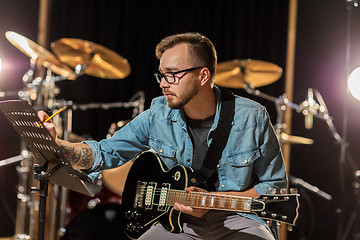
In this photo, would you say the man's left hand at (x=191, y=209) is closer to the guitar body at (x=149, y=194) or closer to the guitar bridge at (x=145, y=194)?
the guitar body at (x=149, y=194)

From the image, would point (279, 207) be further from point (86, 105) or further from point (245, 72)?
point (245, 72)

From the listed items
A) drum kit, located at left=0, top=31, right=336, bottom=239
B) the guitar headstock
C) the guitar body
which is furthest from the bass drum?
the guitar headstock

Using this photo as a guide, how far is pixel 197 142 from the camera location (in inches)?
104

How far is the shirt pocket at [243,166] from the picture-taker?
248cm

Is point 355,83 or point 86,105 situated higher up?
point 355,83

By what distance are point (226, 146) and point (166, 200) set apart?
456 millimetres

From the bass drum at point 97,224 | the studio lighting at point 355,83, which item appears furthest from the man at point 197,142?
the bass drum at point 97,224

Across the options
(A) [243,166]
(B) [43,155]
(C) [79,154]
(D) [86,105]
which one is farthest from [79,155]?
(D) [86,105]

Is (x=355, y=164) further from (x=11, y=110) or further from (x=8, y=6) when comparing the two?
(x=8, y=6)

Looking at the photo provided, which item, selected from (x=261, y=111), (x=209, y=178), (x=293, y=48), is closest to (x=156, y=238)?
(x=209, y=178)

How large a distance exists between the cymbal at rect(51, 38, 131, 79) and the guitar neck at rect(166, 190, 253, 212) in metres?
2.42

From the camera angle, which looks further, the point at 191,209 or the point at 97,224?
the point at 97,224

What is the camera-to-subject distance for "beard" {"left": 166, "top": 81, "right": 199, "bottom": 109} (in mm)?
2572

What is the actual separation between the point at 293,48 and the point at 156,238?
4.26m
